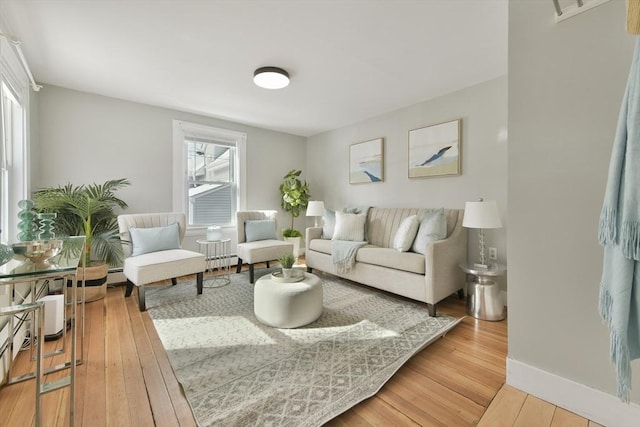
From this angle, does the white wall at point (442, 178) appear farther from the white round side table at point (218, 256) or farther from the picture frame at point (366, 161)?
the white round side table at point (218, 256)

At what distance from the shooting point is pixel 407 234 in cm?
275

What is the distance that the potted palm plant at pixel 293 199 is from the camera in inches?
177

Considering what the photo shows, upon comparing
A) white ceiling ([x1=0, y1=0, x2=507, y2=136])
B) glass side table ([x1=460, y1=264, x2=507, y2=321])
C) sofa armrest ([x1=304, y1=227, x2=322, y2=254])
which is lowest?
glass side table ([x1=460, y1=264, x2=507, y2=321])

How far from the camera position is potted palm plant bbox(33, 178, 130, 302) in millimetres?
2645

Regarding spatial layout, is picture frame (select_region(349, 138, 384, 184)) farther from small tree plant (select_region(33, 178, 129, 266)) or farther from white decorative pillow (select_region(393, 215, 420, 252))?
small tree plant (select_region(33, 178, 129, 266))

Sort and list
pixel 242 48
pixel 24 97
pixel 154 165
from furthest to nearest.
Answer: pixel 154 165
pixel 24 97
pixel 242 48

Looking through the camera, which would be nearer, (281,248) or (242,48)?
(242,48)

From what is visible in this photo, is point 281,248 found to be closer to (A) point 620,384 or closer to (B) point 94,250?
(B) point 94,250

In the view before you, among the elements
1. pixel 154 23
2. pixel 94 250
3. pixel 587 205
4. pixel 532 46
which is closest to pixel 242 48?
pixel 154 23

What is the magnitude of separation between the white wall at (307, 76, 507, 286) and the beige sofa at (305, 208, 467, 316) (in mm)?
282

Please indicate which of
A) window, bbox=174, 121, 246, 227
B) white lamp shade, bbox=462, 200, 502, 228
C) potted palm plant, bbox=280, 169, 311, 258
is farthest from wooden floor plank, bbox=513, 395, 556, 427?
window, bbox=174, 121, 246, 227

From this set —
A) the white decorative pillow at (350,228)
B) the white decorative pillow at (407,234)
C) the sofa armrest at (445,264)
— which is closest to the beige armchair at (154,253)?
the white decorative pillow at (350,228)

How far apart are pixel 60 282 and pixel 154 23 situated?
278cm

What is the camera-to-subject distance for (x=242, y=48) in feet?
7.14
